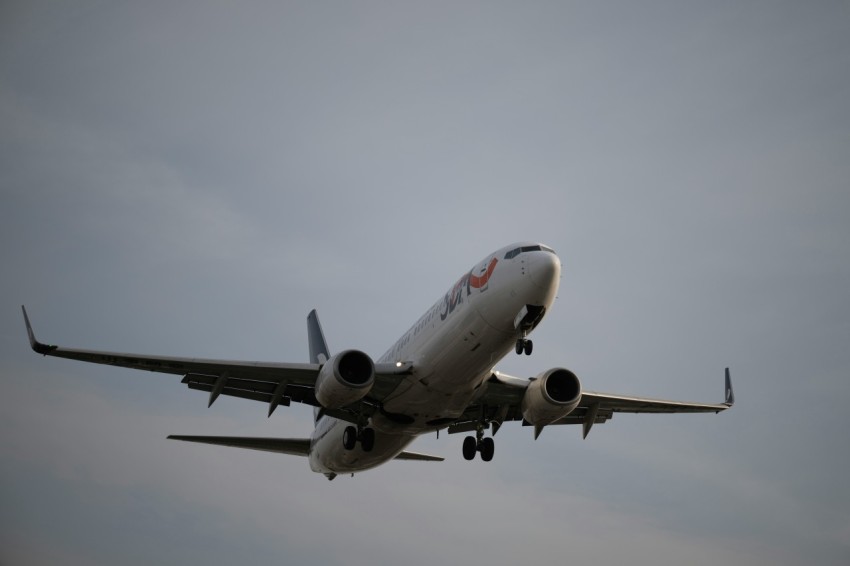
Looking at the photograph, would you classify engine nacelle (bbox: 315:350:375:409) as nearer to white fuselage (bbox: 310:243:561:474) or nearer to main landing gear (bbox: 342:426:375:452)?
white fuselage (bbox: 310:243:561:474)

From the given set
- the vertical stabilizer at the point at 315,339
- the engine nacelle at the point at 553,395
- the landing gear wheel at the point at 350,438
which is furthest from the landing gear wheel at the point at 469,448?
the vertical stabilizer at the point at 315,339

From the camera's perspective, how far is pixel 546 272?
985 inches

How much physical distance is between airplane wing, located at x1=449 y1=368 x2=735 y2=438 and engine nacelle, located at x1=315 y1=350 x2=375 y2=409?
5.24 m

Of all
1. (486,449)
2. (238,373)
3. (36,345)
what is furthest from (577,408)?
(36,345)

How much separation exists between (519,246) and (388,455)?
11.5 m

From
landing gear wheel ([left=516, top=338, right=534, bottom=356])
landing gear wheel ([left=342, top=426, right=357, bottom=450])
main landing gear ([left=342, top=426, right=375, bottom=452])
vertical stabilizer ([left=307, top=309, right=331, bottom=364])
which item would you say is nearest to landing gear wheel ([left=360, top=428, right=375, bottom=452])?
main landing gear ([left=342, top=426, right=375, bottom=452])

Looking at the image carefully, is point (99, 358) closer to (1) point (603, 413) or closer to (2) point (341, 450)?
(2) point (341, 450)

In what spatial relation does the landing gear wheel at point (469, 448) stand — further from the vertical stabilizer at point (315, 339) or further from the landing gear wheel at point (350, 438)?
the vertical stabilizer at point (315, 339)

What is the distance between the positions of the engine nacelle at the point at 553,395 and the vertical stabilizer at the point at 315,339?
1685 centimetres

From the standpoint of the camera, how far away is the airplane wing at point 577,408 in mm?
30922

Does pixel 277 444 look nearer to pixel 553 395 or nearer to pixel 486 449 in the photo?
pixel 486 449

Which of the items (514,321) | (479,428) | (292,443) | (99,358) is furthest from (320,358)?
(514,321)

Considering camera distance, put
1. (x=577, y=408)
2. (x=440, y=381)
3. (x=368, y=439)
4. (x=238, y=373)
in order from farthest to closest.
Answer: (x=577, y=408)
(x=368, y=439)
(x=238, y=373)
(x=440, y=381)

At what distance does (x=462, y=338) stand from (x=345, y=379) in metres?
4.02
